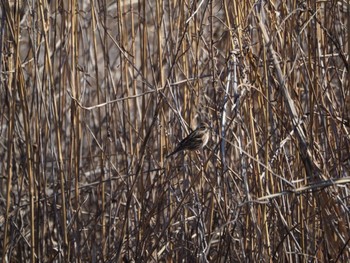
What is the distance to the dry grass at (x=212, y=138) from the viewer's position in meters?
2.28

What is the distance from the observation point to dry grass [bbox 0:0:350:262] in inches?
89.7

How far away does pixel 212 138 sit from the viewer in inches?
105

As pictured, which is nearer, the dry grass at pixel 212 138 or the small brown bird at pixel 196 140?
the dry grass at pixel 212 138

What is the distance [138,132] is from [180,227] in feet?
1.24

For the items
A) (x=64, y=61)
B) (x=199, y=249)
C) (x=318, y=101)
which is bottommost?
(x=199, y=249)

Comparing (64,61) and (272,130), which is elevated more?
(64,61)

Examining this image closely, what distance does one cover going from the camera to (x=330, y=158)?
251cm

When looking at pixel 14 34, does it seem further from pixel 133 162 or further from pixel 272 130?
pixel 272 130

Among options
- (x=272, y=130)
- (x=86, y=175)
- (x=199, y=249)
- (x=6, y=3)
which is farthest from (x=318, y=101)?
(x=86, y=175)

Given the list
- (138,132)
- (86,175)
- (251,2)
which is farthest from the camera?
(86,175)

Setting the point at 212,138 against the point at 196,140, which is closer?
the point at 196,140

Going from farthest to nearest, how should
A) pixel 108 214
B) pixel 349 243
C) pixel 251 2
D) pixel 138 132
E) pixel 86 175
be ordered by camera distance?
1. pixel 86 175
2. pixel 108 214
3. pixel 138 132
4. pixel 251 2
5. pixel 349 243

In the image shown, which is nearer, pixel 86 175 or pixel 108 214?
pixel 108 214

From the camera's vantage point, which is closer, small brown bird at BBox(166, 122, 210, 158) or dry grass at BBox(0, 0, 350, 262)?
dry grass at BBox(0, 0, 350, 262)
